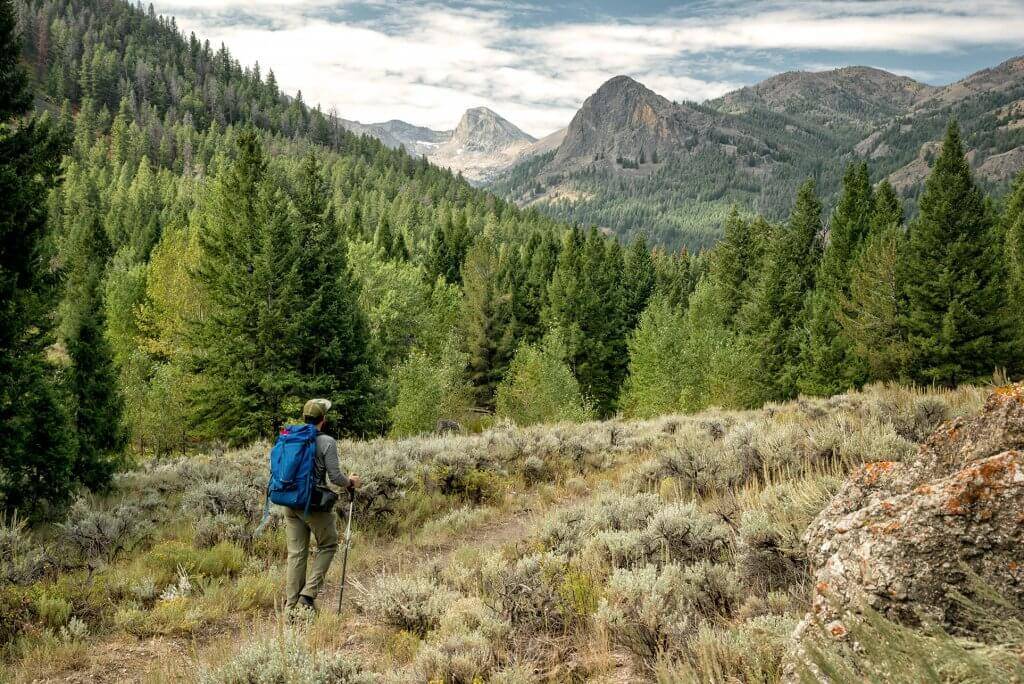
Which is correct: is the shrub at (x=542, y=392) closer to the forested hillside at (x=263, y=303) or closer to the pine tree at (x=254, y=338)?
the forested hillside at (x=263, y=303)

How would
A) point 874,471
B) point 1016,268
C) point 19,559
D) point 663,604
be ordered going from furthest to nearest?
point 1016,268 < point 19,559 < point 663,604 < point 874,471

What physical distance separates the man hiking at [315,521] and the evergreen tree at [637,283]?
51818 millimetres

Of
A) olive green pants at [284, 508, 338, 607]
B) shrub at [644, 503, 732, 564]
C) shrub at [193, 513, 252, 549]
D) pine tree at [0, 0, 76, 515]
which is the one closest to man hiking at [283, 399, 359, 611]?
olive green pants at [284, 508, 338, 607]

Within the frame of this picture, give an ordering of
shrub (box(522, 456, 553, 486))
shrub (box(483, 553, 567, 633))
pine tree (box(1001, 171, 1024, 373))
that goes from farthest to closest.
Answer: pine tree (box(1001, 171, 1024, 373))
shrub (box(522, 456, 553, 486))
shrub (box(483, 553, 567, 633))

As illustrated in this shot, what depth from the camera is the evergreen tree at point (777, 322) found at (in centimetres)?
4156

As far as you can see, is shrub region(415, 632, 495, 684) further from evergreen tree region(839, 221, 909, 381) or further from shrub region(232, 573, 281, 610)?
evergreen tree region(839, 221, 909, 381)

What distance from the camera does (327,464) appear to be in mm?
6738

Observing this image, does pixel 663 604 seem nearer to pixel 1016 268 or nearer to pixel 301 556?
pixel 301 556

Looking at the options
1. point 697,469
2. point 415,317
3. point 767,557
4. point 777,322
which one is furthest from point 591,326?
point 767,557

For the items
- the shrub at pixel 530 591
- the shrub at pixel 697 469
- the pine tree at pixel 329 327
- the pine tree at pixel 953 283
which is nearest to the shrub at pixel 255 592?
the shrub at pixel 530 591

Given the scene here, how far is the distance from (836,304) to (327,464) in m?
41.5

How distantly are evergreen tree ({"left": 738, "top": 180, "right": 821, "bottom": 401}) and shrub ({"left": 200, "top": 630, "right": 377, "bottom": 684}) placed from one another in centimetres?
4153

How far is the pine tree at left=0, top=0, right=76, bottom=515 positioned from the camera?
30.9ft

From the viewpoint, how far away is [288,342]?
2367 centimetres
